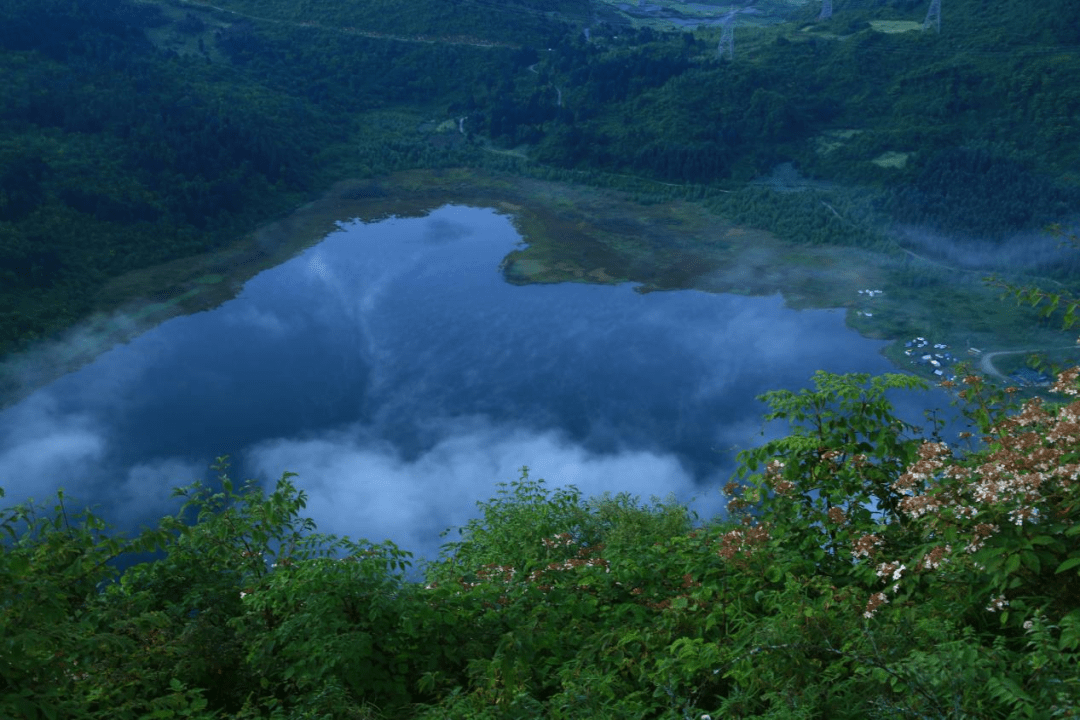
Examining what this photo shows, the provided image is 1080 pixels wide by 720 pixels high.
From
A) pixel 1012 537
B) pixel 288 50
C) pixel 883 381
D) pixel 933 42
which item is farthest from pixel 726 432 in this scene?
pixel 288 50

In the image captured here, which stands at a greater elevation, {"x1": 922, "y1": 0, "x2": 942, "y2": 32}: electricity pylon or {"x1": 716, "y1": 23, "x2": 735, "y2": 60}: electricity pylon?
{"x1": 922, "y1": 0, "x2": 942, "y2": 32}: electricity pylon

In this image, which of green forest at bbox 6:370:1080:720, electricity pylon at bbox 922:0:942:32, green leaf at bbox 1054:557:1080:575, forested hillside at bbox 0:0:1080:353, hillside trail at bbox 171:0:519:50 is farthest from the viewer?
hillside trail at bbox 171:0:519:50

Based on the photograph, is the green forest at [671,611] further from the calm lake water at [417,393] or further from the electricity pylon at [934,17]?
the electricity pylon at [934,17]

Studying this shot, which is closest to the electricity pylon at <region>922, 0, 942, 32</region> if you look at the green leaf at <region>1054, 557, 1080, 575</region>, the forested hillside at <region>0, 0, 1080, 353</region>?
the forested hillside at <region>0, 0, 1080, 353</region>

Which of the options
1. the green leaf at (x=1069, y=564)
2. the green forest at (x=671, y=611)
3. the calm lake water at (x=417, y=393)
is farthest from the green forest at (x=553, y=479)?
the calm lake water at (x=417, y=393)

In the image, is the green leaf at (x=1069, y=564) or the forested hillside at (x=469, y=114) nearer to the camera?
the green leaf at (x=1069, y=564)

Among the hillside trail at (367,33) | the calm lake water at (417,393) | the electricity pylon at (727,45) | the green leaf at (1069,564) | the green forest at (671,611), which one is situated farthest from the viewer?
the hillside trail at (367,33)

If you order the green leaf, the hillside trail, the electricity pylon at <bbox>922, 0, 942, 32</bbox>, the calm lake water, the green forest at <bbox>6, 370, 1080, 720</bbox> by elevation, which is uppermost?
the electricity pylon at <bbox>922, 0, 942, 32</bbox>

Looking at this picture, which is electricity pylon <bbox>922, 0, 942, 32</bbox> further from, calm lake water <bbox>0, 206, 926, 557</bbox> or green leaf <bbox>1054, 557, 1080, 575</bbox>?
green leaf <bbox>1054, 557, 1080, 575</bbox>

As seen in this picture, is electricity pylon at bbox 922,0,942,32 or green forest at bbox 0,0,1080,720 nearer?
green forest at bbox 0,0,1080,720
